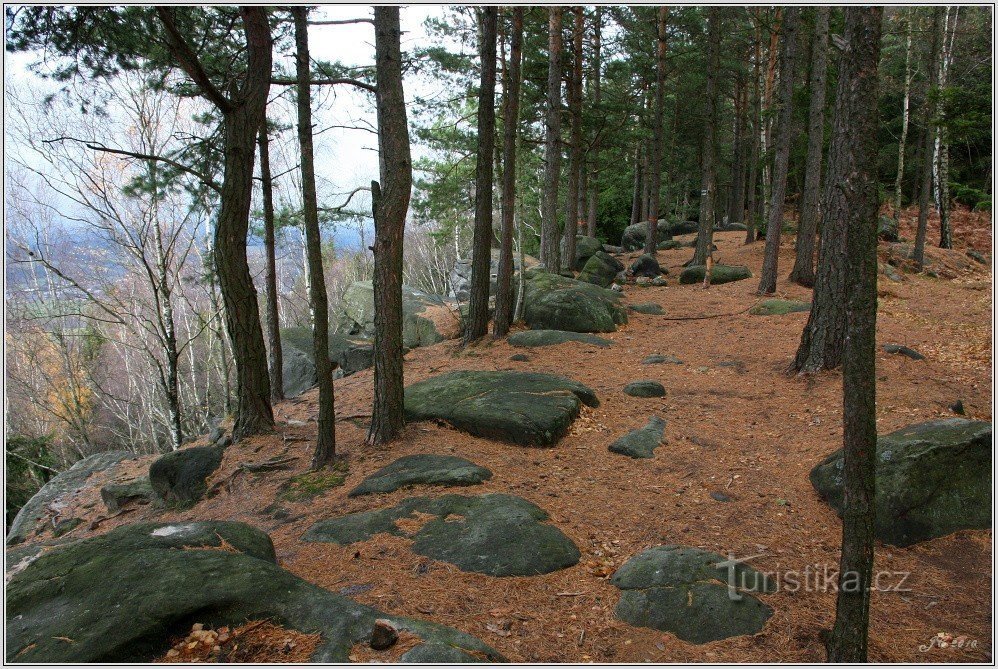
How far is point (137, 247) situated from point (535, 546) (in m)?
10.4

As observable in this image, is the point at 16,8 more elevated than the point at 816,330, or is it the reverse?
the point at 16,8

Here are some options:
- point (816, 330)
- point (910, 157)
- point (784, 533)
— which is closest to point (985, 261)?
point (910, 157)

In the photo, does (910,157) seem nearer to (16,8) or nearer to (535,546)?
(535,546)

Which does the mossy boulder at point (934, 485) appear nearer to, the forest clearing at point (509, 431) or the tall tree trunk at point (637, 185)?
the forest clearing at point (509, 431)

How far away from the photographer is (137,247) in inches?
420

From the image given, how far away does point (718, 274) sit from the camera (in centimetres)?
1498

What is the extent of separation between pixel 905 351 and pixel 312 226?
319 inches

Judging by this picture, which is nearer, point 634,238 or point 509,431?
point 509,431

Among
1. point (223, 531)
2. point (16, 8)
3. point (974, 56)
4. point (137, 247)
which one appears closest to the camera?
point (223, 531)

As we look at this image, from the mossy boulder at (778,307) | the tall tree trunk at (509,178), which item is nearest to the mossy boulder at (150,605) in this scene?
the tall tree trunk at (509,178)

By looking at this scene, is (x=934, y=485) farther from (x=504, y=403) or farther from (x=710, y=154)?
(x=710, y=154)

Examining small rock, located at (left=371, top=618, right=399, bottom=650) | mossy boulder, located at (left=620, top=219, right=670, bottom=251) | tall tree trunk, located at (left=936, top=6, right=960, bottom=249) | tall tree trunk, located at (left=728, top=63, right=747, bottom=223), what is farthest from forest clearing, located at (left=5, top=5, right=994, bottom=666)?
mossy boulder, located at (left=620, top=219, right=670, bottom=251)

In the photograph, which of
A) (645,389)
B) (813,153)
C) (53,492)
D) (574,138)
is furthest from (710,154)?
(53,492)

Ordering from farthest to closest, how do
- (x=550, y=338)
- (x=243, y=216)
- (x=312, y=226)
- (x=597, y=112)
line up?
(x=597, y=112) < (x=550, y=338) < (x=243, y=216) < (x=312, y=226)
